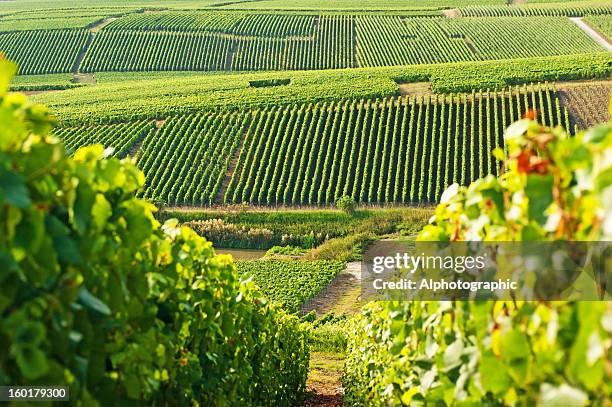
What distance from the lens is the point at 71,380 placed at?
318 cm

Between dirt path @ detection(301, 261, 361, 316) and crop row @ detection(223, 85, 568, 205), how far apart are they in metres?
8.46

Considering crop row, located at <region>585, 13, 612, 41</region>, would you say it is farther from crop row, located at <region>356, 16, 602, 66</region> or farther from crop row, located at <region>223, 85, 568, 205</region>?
crop row, located at <region>223, 85, 568, 205</region>

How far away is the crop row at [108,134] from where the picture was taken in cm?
5326

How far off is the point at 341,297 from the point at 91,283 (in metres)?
30.4

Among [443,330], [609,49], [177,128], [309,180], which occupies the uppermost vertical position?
[609,49]

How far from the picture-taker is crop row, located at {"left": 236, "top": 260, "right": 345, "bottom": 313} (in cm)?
3269

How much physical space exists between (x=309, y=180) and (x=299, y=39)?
5207 centimetres

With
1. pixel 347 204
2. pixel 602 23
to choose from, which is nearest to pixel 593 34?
pixel 602 23

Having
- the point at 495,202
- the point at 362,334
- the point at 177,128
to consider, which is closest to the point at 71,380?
the point at 495,202

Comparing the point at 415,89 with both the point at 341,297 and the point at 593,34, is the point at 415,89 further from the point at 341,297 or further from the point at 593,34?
the point at 593,34

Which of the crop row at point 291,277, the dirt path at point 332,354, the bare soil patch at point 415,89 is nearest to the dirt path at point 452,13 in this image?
the bare soil patch at point 415,89

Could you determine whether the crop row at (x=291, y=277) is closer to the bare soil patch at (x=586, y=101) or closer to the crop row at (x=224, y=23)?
the bare soil patch at (x=586, y=101)

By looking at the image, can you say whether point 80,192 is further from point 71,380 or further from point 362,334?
point 362,334

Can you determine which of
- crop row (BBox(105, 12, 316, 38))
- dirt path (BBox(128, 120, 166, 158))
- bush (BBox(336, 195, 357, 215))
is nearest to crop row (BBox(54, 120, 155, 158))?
dirt path (BBox(128, 120, 166, 158))
